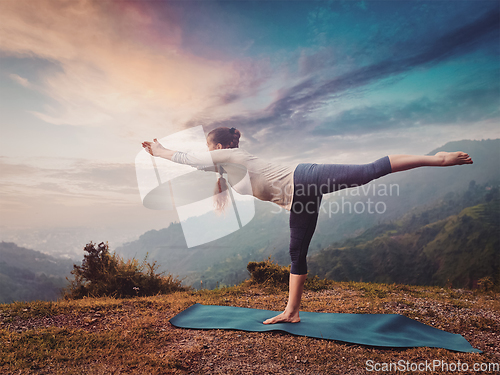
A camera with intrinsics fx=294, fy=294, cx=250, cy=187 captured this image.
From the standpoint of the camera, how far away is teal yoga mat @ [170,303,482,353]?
280 centimetres

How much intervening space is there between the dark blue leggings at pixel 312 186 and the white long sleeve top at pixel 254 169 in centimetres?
11

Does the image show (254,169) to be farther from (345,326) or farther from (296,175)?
(345,326)

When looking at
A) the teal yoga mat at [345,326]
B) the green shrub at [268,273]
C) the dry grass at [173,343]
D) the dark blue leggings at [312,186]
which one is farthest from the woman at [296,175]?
the green shrub at [268,273]

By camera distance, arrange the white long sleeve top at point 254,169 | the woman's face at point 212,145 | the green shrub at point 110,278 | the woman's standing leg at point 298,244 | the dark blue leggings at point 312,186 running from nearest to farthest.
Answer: the dark blue leggings at point 312,186 → the white long sleeve top at point 254,169 → the woman's standing leg at point 298,244 → the woman's face at point 212,145 → the green shrub at point 110,278

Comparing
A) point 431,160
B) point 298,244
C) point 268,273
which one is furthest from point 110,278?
point 431,160

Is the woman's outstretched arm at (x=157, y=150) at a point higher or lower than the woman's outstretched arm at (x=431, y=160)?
higher

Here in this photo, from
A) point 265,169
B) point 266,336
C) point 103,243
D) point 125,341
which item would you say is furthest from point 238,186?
point 103,243

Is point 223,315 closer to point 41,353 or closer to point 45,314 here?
point 41,353

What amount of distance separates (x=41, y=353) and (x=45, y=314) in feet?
4.12

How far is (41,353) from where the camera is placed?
2.40 m

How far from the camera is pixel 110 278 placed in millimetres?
5203

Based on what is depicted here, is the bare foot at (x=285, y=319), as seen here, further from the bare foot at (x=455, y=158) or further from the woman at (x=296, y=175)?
the bare foot at (x=455, y=158)

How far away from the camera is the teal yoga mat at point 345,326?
280cm

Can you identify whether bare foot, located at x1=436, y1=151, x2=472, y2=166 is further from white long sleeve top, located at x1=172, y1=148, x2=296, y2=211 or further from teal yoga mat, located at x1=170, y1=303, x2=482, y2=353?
teal yoga mat, located at x1=170, y1=303, x2=482, y2=353
